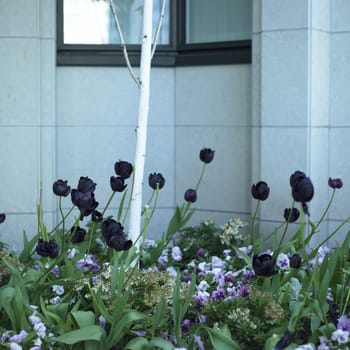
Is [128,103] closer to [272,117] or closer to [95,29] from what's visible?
[95,29]

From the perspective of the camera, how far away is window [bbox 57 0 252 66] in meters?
5.73

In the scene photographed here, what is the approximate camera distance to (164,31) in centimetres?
597

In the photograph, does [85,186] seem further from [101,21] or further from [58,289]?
[101,21]

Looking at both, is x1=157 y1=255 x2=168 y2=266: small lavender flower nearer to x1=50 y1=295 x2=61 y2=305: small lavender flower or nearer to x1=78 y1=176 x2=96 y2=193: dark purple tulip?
x1=50 y1=295 x2=61 y2=305: small lavender flower

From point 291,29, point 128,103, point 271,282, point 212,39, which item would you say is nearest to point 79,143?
point 128,103

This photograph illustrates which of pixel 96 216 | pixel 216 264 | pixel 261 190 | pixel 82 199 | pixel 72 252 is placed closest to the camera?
pixel 82 199

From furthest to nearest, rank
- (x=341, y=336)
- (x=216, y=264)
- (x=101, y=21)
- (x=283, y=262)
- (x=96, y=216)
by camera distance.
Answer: (x=101, y=21), (x=216, y=264), (x=283, y=262), (x=96, y=216), (x=341, y=336)

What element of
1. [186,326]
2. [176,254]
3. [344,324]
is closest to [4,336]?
[186,326]

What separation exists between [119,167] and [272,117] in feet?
5.80

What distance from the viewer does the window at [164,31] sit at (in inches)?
225

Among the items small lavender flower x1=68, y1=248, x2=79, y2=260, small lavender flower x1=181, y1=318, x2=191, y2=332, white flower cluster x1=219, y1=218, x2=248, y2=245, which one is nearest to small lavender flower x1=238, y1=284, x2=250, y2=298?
small lavender flower x1=181, y1=318, x2=191, y2=332

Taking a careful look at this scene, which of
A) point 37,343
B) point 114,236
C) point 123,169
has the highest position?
point 123,169

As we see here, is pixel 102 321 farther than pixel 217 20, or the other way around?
pixel 217 20

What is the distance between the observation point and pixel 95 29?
5902 millimetres
